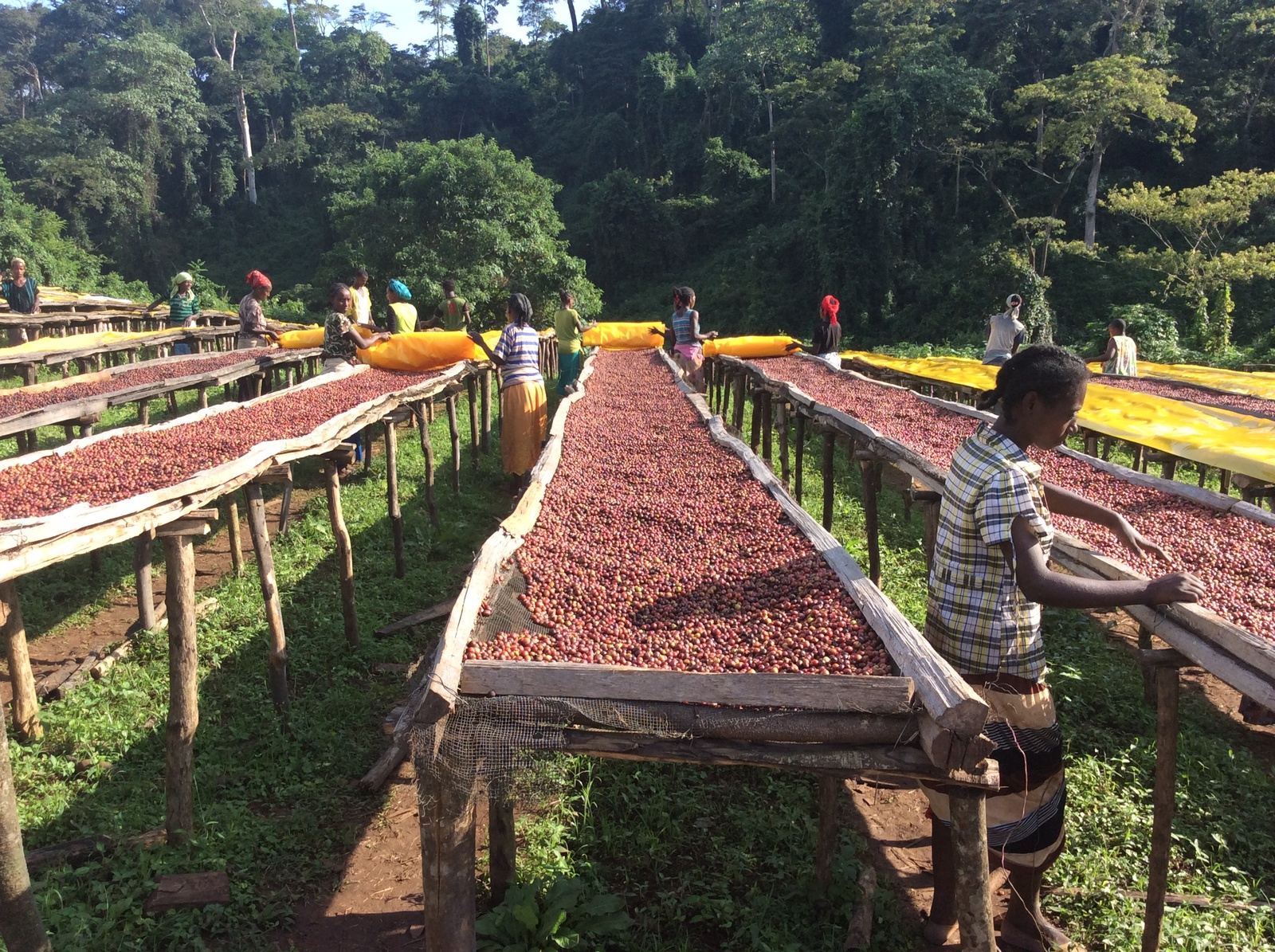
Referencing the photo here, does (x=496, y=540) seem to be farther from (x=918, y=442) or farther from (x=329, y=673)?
(x=918, y=442)

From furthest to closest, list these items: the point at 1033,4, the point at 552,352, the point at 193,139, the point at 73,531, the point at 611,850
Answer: the point at 193,139 < the point at 1033,4 < the point at 552,352 < the point at 611,850 < the point at 73,531

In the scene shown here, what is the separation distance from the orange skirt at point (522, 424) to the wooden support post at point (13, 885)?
17.0ft

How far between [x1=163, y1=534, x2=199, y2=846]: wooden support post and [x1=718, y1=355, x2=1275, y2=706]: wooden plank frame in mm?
3727

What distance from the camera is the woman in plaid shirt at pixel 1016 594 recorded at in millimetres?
2471

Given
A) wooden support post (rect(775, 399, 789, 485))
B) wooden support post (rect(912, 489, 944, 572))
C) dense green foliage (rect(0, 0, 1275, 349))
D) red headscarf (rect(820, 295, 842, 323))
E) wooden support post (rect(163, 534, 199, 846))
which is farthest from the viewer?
dense green foliage (rect(0, 0, 1275, 349))

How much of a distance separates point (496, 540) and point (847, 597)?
58.8 inches

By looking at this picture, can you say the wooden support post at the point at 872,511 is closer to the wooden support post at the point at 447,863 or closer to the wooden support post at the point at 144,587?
the wooden support post at the point at 447,863

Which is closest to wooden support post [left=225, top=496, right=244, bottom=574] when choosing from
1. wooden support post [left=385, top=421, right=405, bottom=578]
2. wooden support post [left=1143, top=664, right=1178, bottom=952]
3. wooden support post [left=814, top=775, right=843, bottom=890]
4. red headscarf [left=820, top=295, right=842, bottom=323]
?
wooden support post [left=385, top=421, right=405, bottom=578]

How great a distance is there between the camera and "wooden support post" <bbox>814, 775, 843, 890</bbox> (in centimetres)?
316

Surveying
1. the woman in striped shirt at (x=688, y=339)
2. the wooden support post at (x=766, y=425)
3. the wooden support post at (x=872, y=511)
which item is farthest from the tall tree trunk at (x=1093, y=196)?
the wooden support post at (x=872, y=511)

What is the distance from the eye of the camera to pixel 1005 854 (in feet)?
9.14

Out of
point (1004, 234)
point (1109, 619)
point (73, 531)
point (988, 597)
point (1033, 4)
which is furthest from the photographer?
point (1033, 4)

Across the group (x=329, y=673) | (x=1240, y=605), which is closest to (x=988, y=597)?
(x=1240, y=605)

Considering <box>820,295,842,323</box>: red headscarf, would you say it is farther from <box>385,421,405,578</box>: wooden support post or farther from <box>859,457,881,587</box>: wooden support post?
<box>385,421,405,578</box>: wooden support post
